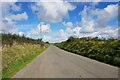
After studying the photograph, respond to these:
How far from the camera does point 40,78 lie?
13.0 metres

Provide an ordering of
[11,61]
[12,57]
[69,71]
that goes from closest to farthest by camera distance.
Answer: [69,71], [11,61], [12,57]

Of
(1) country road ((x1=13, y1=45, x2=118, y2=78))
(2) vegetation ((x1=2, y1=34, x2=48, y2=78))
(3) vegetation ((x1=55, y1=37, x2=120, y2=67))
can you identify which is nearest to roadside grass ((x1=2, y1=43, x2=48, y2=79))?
(2) vegetation ((x1=2, y1=34, x2=48, y2=78))

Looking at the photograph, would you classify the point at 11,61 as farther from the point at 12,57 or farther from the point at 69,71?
the point at 69,71

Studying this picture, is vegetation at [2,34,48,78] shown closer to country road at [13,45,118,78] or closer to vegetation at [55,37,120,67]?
country road at [13,45,118,78]

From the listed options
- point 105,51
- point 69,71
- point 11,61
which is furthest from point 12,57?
point 105,51

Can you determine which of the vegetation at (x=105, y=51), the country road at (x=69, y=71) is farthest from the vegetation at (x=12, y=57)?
the vegetation at (x=105, y=51)

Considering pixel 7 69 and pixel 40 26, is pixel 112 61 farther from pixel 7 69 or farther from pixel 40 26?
pixel 40 26

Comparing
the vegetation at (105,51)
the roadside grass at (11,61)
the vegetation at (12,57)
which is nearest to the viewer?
the roadside grass at (11,61)

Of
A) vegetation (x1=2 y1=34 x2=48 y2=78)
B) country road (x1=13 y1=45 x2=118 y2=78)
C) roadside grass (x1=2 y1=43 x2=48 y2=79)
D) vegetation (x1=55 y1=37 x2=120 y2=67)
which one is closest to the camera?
country road (x1=13 y1=45 x2=118 y2=78)

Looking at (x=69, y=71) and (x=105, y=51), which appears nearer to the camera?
(x=69, y=71)

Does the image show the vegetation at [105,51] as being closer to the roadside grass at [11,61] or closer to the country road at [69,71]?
the country road at [69,71]

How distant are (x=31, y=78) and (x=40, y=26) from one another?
210 ft

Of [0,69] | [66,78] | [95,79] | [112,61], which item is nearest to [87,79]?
[95,79]

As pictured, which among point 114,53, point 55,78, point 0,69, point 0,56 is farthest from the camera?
point 114,53
